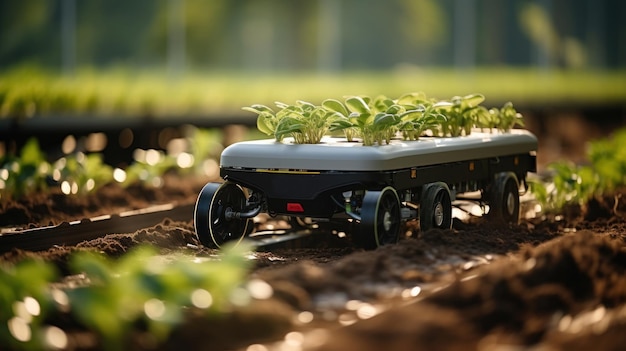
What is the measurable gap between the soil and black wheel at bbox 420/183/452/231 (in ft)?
0.57

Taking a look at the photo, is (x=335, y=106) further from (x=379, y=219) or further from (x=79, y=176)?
(x=79, y=176)

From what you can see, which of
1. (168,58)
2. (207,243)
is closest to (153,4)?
(168,58)

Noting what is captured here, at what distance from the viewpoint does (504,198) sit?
31.9 feet

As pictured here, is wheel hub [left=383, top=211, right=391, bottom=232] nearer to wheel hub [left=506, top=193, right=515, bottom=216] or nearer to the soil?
the soil

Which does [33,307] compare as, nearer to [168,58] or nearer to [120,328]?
[120,328]

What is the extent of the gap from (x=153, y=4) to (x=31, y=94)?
16.7ft

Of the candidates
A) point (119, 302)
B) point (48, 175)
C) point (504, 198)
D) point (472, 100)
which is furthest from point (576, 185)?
point (119, 302)

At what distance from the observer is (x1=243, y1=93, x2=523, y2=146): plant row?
8.32m

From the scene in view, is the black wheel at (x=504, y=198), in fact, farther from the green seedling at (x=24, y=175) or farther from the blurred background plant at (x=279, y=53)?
the blurred background plant at (x=279, y=53)

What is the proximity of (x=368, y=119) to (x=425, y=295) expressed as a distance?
7.50 feet

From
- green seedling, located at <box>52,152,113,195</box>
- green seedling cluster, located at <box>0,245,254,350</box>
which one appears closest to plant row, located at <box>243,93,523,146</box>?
green seedling, located at <box>52,152,113,195</box>

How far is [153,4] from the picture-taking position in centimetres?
1905

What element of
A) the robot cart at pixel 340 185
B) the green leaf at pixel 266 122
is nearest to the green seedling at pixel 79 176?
the robot cart at pixel 340 185

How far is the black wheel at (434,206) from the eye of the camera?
848cm
